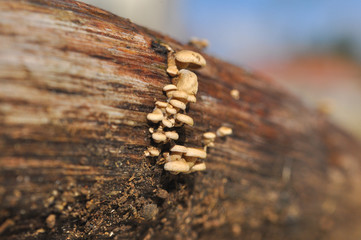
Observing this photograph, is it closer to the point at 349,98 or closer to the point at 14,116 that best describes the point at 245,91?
the point at 14,116

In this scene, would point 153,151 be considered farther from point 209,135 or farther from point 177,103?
point 209,135

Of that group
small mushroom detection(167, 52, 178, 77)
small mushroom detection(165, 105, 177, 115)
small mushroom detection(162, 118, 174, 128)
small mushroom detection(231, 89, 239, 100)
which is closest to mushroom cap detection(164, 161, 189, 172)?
small mushroom detection(162, 118, 174, 128)

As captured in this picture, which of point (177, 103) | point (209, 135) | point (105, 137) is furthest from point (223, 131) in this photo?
point (105, 137)

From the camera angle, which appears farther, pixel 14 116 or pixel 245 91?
pixel 245 91

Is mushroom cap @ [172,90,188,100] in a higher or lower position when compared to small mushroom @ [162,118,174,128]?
higher

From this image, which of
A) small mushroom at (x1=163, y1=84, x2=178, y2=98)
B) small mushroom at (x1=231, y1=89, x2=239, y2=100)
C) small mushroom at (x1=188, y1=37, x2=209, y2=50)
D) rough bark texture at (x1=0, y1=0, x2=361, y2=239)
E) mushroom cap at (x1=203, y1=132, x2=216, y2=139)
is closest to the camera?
rough bark texture at (x1=0, y1=0, x2=361, y2=239)

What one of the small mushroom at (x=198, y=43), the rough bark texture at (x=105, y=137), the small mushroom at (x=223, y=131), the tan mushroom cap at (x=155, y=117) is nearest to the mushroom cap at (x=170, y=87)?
the rough bark texture at (x=105, y=137)

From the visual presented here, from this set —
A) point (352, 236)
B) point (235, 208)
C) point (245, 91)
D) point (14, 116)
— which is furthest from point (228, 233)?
point (352, 236)

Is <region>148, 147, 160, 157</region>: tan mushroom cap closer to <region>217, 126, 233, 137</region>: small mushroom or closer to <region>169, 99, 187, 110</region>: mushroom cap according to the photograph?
<region>169, 99, 187, 110</region>: mushroom cap
